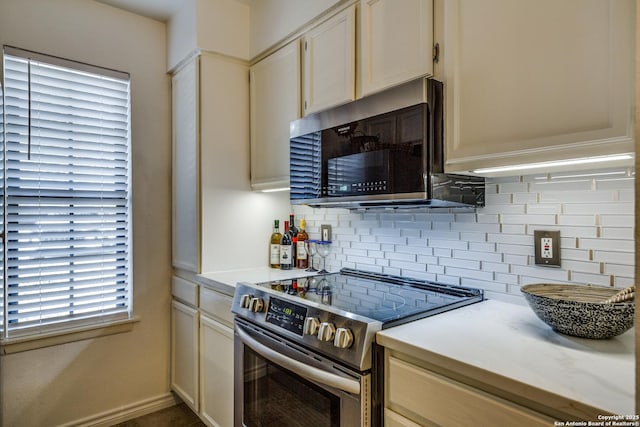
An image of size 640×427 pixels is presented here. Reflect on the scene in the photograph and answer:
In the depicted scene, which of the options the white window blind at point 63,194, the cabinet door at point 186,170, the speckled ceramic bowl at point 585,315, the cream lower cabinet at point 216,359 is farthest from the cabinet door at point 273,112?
the speckled ceramic bowl at point 585,315

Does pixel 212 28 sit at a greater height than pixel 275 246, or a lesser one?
greater

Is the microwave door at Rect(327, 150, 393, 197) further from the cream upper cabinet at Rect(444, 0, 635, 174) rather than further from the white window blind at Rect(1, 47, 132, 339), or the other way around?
the white window blind at Rect(1, 47, 132, 339)

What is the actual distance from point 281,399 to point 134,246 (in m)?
1.43

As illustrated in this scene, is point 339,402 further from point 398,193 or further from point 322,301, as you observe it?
point 398,193

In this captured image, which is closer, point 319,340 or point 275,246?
point 319,340

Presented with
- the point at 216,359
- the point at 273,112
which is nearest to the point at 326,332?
the point at 216,359

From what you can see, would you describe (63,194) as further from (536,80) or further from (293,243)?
(536,80)

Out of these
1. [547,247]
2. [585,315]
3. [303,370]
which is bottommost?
[303,370]

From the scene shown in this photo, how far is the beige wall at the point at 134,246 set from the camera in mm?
2018

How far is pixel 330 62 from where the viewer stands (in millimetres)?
1713

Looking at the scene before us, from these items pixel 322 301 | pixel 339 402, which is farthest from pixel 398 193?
pixel 339 402

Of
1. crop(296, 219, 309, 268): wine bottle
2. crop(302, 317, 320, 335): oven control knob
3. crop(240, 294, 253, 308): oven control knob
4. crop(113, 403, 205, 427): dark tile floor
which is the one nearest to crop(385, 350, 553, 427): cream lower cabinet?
crop(302, 317, 320, 335): oven control knob

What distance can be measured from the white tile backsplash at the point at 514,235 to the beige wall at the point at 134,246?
4.58ft

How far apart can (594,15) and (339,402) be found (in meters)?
1.31
